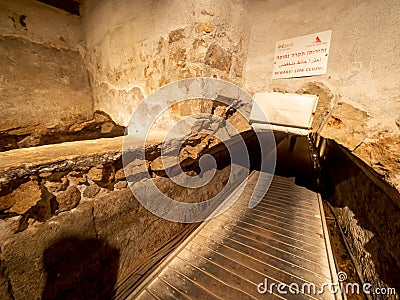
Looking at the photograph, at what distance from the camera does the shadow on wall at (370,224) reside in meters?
1.30

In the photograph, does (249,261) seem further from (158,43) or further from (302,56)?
(158,43)

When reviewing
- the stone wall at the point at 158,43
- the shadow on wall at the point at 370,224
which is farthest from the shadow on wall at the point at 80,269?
the shadow on wall at the point at 370,224

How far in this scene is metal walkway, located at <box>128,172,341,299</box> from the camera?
3.84 feet

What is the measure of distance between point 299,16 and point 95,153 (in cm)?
163

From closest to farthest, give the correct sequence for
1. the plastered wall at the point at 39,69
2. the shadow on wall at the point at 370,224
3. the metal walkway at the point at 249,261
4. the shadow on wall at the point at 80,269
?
the shadow on wall at the point at 80,269 → the metal walkway at the point at 249,261 → the shadow on wall at the point at 370,224 → the plastered wall at the point at 39,69

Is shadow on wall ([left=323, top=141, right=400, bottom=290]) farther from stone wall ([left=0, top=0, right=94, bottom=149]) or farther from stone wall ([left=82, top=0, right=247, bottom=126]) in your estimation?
stone wall ([left=0, top=0, right=94, bottom=149])

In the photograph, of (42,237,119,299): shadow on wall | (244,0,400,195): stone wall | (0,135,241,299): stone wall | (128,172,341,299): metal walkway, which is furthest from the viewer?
(128,172,341,299): metal walkway

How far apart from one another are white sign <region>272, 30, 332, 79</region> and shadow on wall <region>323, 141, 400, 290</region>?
1239 millimetres

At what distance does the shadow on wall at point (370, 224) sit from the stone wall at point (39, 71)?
313 centimetres

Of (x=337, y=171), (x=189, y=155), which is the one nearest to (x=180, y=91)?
(x=189, y=155)

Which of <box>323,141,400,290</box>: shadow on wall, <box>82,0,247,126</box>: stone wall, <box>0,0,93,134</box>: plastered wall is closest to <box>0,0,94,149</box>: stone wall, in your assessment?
<box>0,0,93,134</box>: plastered wall

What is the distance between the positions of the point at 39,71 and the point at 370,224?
3.65 metres

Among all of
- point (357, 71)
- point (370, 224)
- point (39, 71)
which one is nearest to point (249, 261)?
point (370, 224)

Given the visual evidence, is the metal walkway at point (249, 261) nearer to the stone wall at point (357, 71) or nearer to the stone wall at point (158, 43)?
the stone wall at point (357, 71)
